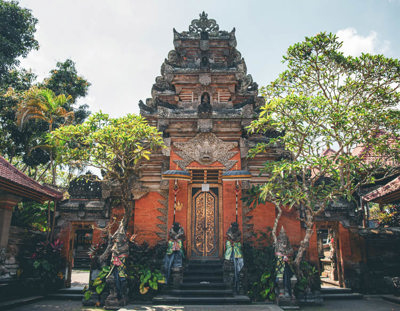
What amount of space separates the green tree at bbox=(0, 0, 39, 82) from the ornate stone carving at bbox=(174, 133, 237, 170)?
13922mm

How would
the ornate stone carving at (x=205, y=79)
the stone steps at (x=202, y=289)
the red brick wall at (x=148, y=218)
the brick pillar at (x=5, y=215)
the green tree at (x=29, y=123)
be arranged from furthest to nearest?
the green tree at (x=29, y=123)
the ornate stone carving at (x=205, y=79)
the red brick wall at (x=148, y=218)
the brick pillar at (x=5, y=215)
the stone steps at (x=202, y=289)

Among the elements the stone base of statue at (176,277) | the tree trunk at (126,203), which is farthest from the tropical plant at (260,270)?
the tree trunk at (126,203)

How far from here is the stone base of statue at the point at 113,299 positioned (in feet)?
27.0

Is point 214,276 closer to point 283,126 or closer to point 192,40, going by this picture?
point 283,126

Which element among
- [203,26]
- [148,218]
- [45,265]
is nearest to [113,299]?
[148,218]

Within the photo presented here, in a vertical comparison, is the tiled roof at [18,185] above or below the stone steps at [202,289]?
above

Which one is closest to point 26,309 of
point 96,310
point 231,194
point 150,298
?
point 96,310

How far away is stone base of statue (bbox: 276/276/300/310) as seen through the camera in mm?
8383

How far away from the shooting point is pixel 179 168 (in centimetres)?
1130

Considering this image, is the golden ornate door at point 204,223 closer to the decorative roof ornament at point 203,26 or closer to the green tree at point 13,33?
the decorative roof ornament at point 203,26

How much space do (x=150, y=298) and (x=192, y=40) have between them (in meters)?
10.6

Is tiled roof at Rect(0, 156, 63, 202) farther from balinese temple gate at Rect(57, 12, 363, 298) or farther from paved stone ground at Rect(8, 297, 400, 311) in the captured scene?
paved stone ground at Rect(8, 297, 400, 311)

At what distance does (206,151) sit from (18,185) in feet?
20.1

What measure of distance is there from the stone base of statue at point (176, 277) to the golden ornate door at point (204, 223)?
1.44 m
